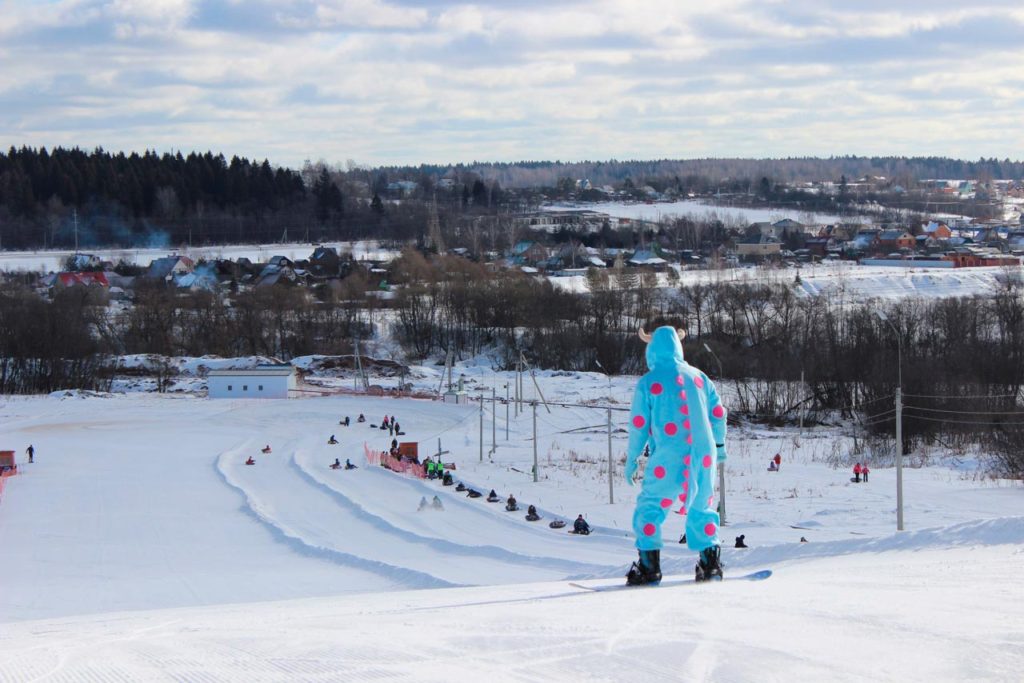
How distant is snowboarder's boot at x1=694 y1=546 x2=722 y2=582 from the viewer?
11039mm

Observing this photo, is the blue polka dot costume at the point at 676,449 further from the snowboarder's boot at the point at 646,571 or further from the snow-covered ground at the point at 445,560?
the snow-covered ground at the point at 445,560

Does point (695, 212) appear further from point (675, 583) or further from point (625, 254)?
point (675, 583)

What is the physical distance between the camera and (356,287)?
79.9 meters

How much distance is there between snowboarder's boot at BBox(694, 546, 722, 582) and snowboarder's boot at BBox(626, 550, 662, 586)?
0.39 metres

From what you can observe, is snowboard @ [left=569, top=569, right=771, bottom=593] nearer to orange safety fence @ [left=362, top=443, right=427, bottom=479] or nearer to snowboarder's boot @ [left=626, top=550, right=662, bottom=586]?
snowboarder's boot @ [left=626, top=550, right=662, bottom=586]

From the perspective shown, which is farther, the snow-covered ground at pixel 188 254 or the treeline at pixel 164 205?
the treeline at pixel 164 205

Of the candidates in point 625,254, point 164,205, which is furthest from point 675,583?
A: point 164,205

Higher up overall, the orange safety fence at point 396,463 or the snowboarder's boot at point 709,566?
the snowboarder's boot at point 709,566

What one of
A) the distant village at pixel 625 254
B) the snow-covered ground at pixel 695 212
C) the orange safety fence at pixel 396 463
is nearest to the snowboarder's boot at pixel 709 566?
the orange safety fence at pixel 396 463

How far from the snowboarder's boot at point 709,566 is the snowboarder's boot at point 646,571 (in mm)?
387

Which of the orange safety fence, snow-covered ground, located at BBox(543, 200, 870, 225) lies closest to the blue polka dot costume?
the orange safety fence

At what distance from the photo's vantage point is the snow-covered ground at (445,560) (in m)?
7.23

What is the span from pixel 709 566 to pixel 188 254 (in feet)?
307

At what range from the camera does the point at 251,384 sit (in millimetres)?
52031
